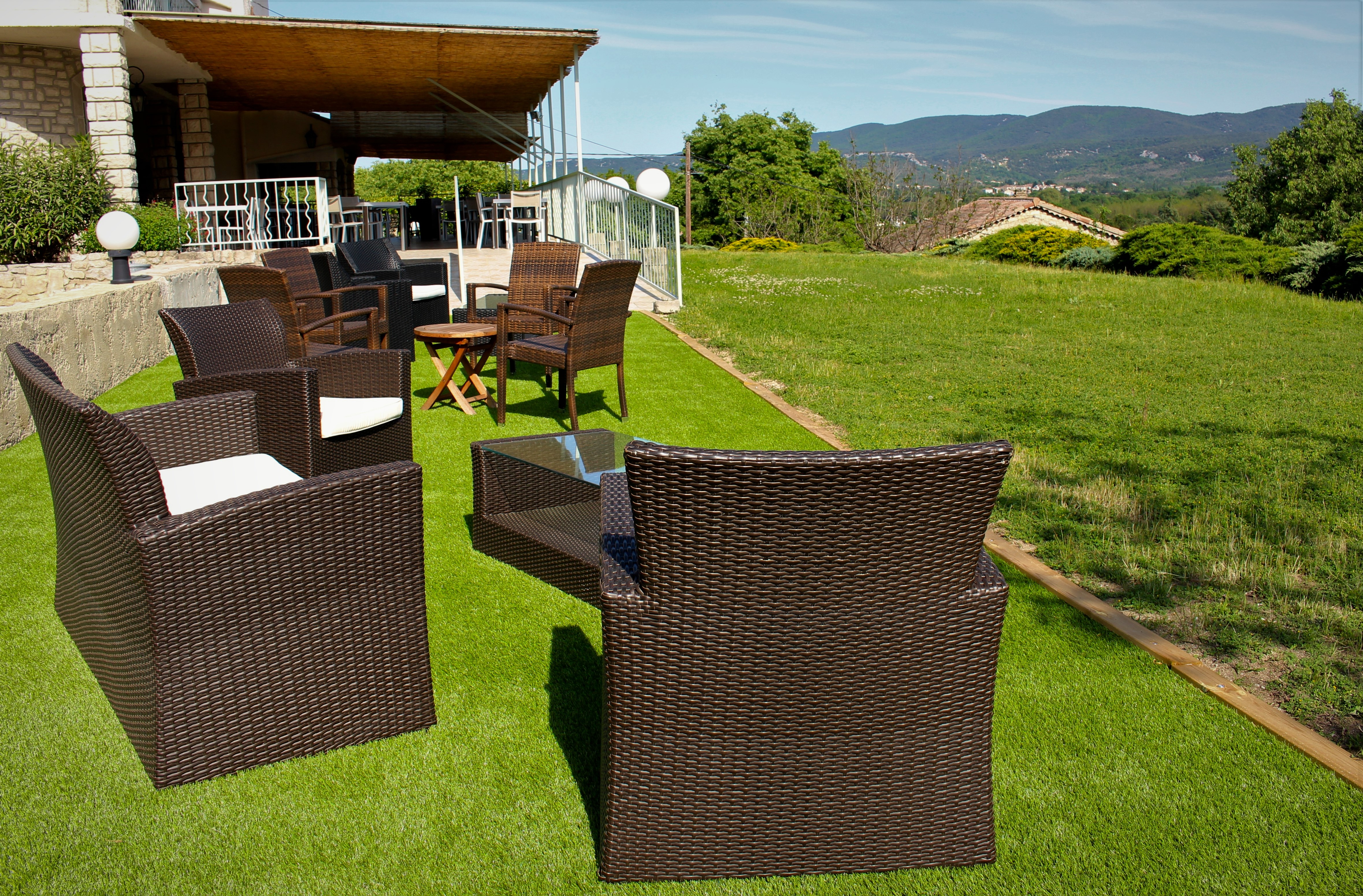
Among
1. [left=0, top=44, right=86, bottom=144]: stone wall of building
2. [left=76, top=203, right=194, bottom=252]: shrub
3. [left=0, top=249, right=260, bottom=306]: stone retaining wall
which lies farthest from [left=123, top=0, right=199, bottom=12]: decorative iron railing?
[left=0, top=249, right=260, bottom=306]: stone retaining wall

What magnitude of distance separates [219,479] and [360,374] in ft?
4.81

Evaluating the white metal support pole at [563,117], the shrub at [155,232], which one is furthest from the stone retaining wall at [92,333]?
the white metal support pole at [563,117]

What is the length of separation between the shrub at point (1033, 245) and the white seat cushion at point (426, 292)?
46.4ft

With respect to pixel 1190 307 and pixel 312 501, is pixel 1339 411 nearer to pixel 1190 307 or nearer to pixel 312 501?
pixel 1190 307

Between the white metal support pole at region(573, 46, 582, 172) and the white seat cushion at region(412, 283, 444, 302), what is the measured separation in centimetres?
375

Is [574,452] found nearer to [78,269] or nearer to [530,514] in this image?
[530,514]

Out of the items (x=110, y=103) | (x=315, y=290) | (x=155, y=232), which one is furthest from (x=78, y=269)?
(x=315, y=290)

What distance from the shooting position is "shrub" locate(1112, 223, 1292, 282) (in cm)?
1380

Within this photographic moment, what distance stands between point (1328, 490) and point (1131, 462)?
846 mm

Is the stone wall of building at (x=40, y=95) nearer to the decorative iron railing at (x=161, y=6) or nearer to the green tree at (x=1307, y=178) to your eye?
the decorative iron railing at (x=161, y=6)

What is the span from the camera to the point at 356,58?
1206cm

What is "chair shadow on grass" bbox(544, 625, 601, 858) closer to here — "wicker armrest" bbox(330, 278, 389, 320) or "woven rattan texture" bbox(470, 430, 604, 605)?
"woven rattan texture" bbox(470, 430, 604, 605)

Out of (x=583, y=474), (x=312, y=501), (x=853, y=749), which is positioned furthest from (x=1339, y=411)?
(x=312, y=501)

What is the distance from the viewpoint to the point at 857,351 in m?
7.93
